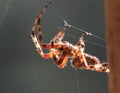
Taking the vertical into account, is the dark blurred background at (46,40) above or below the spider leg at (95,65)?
above

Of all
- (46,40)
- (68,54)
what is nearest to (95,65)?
(68,54)

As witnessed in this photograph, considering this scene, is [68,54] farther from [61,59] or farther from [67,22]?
[67,22]

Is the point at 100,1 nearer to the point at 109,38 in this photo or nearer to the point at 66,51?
the point at 66,51

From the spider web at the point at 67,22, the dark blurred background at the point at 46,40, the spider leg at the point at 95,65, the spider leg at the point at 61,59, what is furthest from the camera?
the dark blurred background at the point at 46,40

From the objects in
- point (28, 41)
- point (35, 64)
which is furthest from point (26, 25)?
point (35, 64)

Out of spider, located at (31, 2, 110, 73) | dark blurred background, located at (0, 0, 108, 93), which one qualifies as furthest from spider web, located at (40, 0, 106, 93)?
spider, located at (31, 2, 110, 73)

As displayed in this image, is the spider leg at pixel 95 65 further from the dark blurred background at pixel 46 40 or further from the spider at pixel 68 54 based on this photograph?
the dark blurred background at pixel 46 40

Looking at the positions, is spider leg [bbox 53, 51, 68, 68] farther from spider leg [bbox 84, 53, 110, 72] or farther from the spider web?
the spider web

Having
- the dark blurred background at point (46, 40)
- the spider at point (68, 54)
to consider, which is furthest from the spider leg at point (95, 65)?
the dark blurred background at point (46, 40)

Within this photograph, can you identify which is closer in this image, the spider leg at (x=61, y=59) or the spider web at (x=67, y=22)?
the spider leg at (x=61, y=59)
